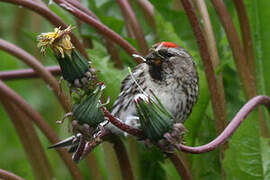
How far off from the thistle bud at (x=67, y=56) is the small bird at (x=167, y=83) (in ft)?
1.60

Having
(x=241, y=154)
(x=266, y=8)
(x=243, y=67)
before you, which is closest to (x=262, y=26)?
(x=266, y=8)

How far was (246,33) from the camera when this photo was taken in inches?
73.7

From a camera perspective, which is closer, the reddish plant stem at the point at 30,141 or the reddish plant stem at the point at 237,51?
the reddish plant stem at the point at 237,51

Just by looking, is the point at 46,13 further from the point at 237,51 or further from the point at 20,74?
the point at 237,51

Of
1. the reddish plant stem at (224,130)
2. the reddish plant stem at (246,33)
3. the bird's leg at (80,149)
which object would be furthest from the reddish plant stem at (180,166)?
the reddish plant stem at (246,33)

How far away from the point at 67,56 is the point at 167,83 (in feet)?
2.06

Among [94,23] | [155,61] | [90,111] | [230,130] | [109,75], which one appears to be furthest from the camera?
[109,75]

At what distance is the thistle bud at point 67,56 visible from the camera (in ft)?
3.94

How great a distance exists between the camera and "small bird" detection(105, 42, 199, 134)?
175 cm

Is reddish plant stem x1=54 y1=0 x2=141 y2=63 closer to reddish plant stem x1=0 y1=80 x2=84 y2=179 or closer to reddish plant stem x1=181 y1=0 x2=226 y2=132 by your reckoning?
reddish plant stem x1=181 y1=0 x2=226 y2=132

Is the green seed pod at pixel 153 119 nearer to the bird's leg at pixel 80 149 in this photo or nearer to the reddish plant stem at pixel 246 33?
the bird's leg at pixel 80 149

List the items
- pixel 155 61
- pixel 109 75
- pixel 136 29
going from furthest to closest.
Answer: pixel 136 29
pixel 109 75
pixel 155 61

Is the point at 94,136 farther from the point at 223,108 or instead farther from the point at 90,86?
the point at 223,108

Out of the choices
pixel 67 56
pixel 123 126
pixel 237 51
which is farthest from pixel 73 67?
pixel 237 51
